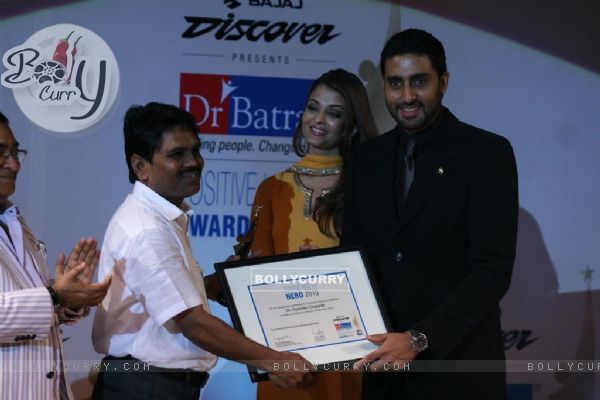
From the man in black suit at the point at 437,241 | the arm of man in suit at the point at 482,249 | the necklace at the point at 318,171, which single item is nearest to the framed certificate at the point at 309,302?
the man in black suit at the point at 437,241

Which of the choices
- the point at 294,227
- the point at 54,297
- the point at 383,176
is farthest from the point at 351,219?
the point at 54,297

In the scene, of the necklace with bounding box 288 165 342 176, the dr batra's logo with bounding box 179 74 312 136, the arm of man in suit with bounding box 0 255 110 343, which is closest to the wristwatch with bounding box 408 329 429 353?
A: the arm of man in suit with bounding box 0 255 110 343

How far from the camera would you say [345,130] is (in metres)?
3.93

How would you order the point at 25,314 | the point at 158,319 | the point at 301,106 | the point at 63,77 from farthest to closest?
the point at 301,106 → the point at 63,77 → the point at 158,319 → the point at 25,314

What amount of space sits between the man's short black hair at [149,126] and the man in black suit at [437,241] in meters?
0.74

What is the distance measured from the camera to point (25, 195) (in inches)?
171

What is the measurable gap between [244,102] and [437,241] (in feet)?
6.27

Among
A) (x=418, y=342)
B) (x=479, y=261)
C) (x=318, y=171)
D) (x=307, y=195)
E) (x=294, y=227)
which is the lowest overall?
(x=418, y=342)

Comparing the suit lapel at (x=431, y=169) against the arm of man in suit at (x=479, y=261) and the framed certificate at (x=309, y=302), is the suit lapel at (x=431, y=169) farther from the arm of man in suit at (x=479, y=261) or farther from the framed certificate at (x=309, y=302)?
the framed certificate at (x=309, y=302)

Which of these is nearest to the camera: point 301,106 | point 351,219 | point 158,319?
point 158,319

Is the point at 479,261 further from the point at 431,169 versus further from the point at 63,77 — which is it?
the point at 63,77

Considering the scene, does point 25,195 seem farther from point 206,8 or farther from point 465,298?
point 465,298

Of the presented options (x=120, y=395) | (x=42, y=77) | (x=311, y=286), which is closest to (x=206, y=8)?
(x=42, y=77)

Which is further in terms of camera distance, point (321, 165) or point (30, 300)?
point (321, 165)
